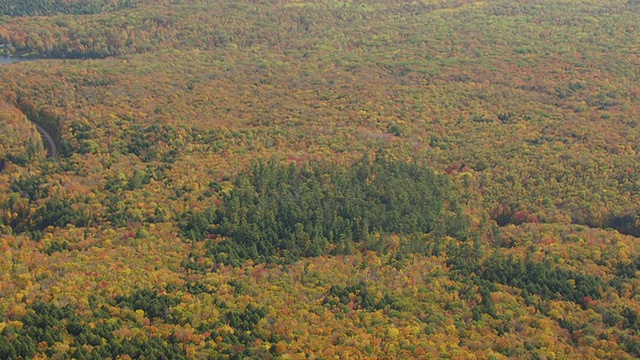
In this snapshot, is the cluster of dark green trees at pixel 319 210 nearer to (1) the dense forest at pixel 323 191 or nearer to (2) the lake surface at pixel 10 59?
(1) the dense forest at pixel 323 191

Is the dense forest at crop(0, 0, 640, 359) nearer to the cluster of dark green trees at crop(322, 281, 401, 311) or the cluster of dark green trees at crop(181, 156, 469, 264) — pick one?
the cluster of dark green trees at crop(322, 281, 401, 311)

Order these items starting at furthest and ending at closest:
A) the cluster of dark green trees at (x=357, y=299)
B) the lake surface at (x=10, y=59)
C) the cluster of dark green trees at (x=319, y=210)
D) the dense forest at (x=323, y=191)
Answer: the lake surface at (x=10, y=59), the cluster of dark green trees at (x=319, y=210), the cluster of dark green trees at (x=357, y=299), the dense forest at (x=323, y=191)

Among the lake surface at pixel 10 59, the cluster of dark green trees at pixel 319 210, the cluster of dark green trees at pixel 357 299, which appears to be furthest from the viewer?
the lake surface at pixel 10 59

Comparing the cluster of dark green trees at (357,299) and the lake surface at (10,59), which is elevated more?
the cluster of dark green trees at (357,299)

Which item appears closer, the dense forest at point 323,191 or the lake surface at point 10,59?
the dense forest at point 323,191

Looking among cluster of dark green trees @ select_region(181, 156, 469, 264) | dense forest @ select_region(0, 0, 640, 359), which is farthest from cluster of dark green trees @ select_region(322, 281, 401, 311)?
cluster of dark green trees @ select_region(181, 156, 469, 264)

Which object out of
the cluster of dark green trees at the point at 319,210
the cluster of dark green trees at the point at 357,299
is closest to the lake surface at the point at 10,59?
the cluster of dark green trees at the point at 319,210

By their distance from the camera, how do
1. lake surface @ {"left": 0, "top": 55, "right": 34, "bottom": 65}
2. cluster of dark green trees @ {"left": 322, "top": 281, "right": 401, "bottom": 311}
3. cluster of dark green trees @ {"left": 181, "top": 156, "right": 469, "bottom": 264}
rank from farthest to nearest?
1. lake surface @ {"left": 0, "top": 55, "right": 34, "bottom": 65}
2. cluster of dark green trees @ {"left": 181, "top": 156, "right": 469, "bottom": 264}
3. cluster of dark green trees @ {"left": 322, "top": 281, "right": 401, "bottom": 311}

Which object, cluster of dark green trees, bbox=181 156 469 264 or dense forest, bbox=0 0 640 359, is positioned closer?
dense forest, bbox=0 0 640 359

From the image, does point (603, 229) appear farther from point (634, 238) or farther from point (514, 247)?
point (514, 247)
